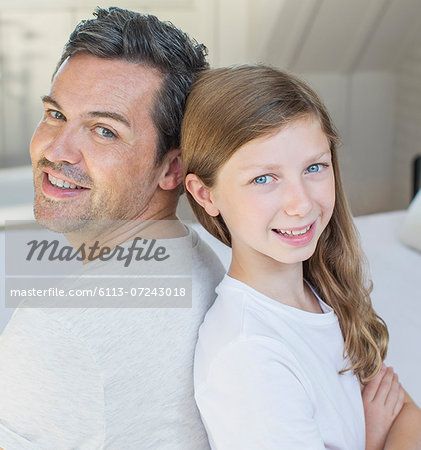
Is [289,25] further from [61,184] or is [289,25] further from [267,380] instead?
[267,380]

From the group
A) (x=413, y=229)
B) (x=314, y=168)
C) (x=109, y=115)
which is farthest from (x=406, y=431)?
(x=413, y=229)

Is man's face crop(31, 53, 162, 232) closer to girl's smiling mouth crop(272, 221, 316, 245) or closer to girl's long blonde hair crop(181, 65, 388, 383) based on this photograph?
girl's long blonde hair crop(181, 65, 388, 383)

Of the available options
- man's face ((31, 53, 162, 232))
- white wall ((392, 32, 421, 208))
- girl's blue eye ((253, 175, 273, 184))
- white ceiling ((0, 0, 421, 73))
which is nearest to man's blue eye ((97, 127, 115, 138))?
man's face ((31, 53, 162, 232))

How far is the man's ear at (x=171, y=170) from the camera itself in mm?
1008

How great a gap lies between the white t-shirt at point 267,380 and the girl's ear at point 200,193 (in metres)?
0.10

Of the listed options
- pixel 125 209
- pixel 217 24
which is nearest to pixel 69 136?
pixel 125 209

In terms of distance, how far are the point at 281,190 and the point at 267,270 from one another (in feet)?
0.47

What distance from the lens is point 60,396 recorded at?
2.72 ft

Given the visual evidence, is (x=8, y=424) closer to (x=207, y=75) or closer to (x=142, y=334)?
(x=142, y=334)

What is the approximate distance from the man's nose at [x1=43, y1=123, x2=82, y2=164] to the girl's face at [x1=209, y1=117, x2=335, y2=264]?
197 mm

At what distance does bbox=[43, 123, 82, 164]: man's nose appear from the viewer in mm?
927

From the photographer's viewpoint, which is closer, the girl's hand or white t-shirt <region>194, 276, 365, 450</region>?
white t-shirt <region>194, 276, 365, 450</region>

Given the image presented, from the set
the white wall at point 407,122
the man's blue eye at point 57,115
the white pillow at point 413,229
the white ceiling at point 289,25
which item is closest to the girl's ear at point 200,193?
the man's blue eye at point 57,115

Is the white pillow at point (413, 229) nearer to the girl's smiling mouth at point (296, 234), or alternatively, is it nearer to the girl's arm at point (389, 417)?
the girl's arm at point (389, 417)
